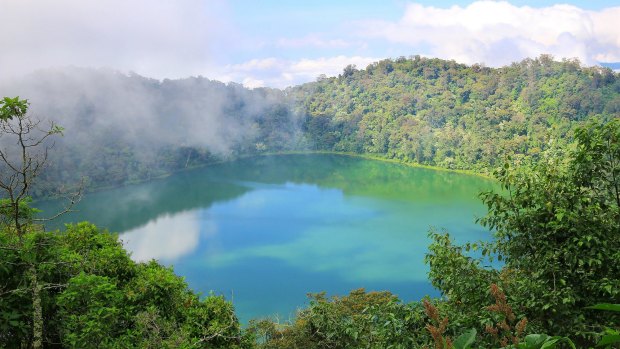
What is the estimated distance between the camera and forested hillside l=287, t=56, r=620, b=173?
118 ft

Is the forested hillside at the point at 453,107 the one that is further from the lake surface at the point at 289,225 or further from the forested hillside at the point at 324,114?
the lake surface at the point at 289,225

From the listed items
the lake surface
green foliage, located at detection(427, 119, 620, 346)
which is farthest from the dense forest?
the lake surface

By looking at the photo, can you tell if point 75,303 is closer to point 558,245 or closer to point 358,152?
point 558,245

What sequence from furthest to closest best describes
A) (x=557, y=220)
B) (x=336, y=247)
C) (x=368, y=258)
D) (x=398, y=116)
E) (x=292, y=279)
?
1. (x=398, y=116)
2. (x=336, y=247)
3. (x=368, y=258)
4. (x=292, y=279)
5. (x=557, y=220)

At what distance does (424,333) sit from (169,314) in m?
3.50

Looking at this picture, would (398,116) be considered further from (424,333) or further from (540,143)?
(424,333)

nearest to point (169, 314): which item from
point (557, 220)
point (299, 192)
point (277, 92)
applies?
point (557, 220)

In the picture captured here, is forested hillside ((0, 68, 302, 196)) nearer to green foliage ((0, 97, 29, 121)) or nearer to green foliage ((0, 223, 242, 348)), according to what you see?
green foliage ((0, 223, 242, 348))

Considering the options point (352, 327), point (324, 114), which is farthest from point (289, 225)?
point (324, 114)

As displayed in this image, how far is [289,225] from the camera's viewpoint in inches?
962

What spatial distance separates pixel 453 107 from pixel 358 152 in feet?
33.5

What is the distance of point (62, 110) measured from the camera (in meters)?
41.8

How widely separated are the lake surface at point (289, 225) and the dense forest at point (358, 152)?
4.02 metres

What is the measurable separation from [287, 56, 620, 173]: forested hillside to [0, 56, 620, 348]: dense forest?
187 mm
